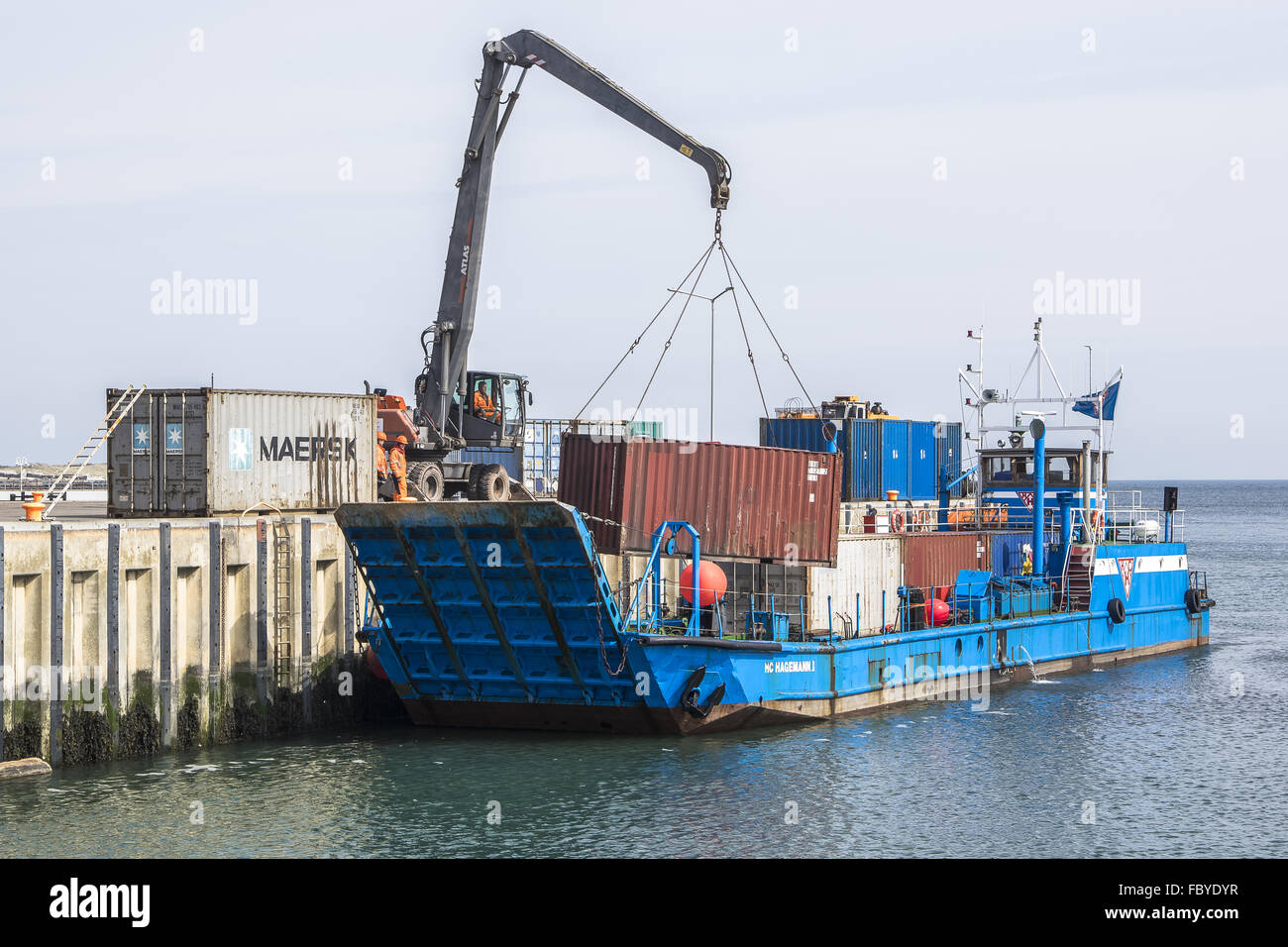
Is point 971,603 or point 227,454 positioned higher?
point 227,454

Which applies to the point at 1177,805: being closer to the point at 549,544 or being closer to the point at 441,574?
the point at 549,544

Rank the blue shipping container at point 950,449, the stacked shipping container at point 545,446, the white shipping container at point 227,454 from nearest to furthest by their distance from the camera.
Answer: the white shipping container at point 227,454 < the stacked shipping container at point 545,446 < the blue shipping container at point 950,449

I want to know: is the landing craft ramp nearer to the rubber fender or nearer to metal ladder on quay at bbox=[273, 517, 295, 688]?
metal ladder on quay at bbox=[273, 517, 295, 688]

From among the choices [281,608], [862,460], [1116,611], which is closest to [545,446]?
[862,460]

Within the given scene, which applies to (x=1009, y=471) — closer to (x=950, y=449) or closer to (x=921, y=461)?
(x=921, y=461)

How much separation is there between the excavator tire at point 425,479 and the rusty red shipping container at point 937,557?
→ 1128cm

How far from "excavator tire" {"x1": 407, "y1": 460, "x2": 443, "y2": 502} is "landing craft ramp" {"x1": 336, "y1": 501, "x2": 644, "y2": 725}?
27.9 ft

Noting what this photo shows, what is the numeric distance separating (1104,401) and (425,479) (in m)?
19.2

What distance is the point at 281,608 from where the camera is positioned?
89.7ft

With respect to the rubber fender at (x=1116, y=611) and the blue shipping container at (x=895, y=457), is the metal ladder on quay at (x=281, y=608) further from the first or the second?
the blue shipping container at (x=895, y=457)

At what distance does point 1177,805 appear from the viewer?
904 inches

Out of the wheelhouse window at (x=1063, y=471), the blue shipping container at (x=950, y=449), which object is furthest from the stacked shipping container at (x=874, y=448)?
the wheelhouse window at (x=1063, y=471)

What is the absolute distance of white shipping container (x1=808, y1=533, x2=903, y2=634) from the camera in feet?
101

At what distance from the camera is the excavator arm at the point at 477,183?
33688 mm
